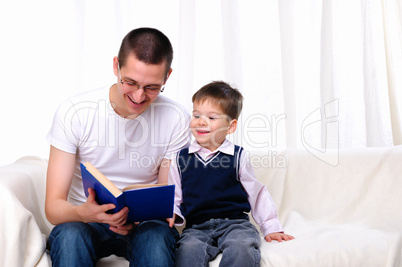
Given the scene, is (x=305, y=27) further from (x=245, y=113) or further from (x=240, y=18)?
(x=245, y=113)

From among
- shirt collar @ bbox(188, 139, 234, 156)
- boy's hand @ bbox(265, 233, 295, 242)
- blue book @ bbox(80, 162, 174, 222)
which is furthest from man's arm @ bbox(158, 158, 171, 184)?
boy's hand @ bbox(265, 233, 295, 242)

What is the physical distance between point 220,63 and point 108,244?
4.92 ft

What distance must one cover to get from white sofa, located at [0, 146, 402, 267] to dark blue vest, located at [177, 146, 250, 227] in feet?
0.68

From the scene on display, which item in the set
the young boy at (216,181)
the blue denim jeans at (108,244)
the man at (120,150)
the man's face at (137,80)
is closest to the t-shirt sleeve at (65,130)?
the man at (120,150)

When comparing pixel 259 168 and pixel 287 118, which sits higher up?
pixel 287 118

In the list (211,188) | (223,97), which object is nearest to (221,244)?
(211,188)

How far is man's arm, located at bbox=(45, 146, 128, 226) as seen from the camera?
55.1 inches

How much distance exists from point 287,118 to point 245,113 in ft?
1.00

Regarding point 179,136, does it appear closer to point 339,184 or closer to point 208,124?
point 208,124

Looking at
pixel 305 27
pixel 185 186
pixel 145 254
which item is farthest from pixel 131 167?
pixel 305 27

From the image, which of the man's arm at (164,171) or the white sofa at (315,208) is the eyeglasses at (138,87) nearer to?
the man's arm at (164,171)

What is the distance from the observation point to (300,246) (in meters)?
1.67

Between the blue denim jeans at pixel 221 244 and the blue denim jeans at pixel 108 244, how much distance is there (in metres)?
0.06

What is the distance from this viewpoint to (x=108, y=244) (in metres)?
1.60
